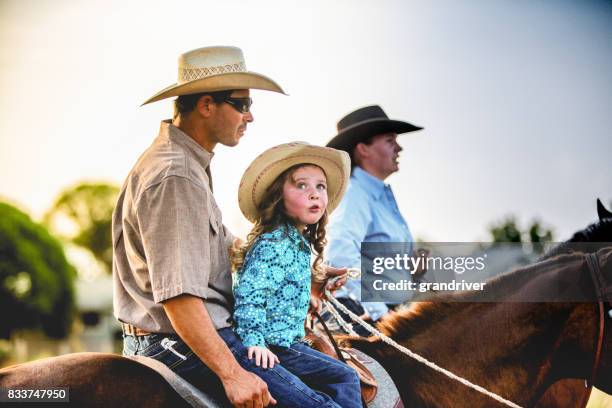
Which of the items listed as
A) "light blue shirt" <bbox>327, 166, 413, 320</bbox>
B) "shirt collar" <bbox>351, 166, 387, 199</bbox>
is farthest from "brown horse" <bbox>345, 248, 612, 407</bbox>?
"shirt collar" <bbox>351, 166, 387, 199</bbox>

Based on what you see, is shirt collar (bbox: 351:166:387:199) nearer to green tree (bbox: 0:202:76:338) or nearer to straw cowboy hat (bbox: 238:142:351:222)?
straw cowboy hat (bbox: 238:142:351:222)

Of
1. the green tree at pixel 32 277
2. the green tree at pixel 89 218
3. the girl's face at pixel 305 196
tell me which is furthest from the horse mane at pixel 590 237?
the green tree at pixel 89 218

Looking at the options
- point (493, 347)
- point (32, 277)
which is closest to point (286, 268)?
point (493, 347)

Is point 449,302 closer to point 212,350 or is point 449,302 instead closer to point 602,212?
point 602,212

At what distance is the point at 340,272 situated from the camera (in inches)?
118

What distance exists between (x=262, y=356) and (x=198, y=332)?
26 centimetres

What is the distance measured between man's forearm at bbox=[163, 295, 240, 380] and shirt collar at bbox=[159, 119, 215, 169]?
65 cm

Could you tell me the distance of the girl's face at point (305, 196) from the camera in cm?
261

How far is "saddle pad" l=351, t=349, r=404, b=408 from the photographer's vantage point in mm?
2711

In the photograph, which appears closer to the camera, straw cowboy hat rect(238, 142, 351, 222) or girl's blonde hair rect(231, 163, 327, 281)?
girl's blonde hair rect(231, 163, 327, 281)

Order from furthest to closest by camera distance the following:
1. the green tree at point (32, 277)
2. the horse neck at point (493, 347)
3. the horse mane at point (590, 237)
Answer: the green tree at point (32, 277), the horse mane at point (590, 237), the horse neck at point (493, 347)

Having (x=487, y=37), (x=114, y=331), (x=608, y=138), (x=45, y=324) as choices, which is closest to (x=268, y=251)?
(x=487, y=37)

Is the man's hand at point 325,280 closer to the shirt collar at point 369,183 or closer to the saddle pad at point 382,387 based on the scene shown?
the saddle pad at point 382,387

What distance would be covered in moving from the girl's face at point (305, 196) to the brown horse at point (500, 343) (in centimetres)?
81
